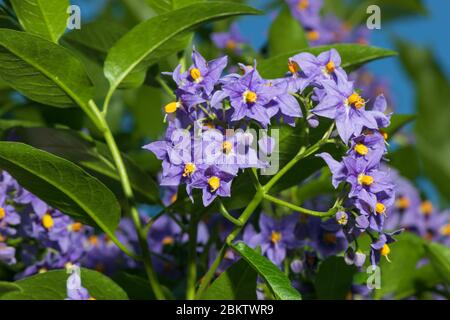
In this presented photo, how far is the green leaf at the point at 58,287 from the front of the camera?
1793 millimetres

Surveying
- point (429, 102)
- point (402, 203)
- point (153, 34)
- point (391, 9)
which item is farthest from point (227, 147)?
point (391, 9)

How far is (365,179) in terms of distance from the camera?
163cm

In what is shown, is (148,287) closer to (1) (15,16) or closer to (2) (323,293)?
(2) (323,293)

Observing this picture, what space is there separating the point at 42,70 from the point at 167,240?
751 mm

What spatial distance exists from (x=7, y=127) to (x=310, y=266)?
0.75 metres

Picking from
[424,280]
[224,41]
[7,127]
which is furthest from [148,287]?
[224,41]

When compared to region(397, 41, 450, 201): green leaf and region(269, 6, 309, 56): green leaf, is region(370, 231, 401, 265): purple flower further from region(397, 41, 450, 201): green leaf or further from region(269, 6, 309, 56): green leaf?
region(397, 41, 450, 201): green leaf

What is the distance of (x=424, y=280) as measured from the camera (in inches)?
88.8

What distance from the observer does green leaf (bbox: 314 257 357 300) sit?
195 centimetres

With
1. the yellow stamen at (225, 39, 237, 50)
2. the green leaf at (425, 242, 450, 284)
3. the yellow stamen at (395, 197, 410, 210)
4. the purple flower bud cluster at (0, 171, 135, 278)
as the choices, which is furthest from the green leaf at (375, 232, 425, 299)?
the yellow stamen at (225, 39, 237, 50)

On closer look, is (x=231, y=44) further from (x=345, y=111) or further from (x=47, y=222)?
(x=345, y=111)

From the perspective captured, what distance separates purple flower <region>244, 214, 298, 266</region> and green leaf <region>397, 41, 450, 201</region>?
1438mm

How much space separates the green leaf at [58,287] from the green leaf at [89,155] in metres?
0.27
